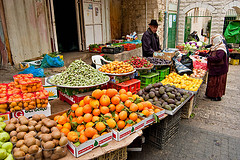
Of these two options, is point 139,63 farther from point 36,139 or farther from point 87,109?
point 36,139

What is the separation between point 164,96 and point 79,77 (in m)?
1.71

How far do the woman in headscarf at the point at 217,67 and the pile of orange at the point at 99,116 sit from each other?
3555mm

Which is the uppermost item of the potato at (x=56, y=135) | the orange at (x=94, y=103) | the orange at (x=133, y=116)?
the orange at (x=94, y=103)

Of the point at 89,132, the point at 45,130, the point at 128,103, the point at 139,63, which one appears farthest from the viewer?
the point at 139,63

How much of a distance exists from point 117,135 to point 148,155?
1.36 metres

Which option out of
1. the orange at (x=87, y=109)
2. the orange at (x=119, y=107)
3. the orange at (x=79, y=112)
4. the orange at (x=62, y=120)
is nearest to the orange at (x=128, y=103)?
the orange at (x=119, y=107)

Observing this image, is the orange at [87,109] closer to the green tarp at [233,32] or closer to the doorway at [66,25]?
the doorway at [66,25]

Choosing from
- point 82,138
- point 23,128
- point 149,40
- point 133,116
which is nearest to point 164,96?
point 133,116

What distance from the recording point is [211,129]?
4.32 m

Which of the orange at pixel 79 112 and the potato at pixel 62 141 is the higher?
the orange at pixel 79 112

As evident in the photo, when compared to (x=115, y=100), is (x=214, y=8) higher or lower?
higher

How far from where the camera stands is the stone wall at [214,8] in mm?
14336

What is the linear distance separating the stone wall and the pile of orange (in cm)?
1503

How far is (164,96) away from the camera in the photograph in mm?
3682
